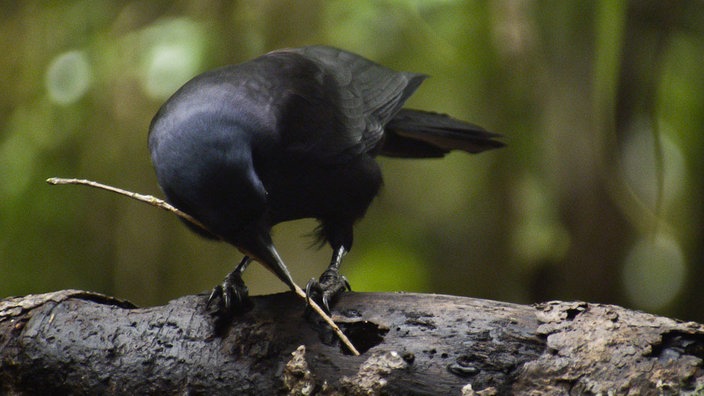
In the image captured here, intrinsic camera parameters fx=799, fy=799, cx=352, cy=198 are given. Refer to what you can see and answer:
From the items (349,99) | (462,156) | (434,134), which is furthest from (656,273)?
(349,99)

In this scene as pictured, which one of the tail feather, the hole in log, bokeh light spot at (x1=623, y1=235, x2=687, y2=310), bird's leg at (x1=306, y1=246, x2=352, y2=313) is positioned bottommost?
bokeh light spot at (x1=623, y1=235, x2=687, y2=310)

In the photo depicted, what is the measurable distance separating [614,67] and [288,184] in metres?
1.70

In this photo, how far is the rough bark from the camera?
1.95 m

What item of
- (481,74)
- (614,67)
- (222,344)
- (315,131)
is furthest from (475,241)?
(222,344)

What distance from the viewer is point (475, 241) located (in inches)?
203

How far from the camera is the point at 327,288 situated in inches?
110

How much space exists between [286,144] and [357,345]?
33.5 inches

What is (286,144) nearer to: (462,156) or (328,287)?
(328,287)

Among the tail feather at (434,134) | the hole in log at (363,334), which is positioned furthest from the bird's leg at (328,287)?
the tail feather at (434,134)

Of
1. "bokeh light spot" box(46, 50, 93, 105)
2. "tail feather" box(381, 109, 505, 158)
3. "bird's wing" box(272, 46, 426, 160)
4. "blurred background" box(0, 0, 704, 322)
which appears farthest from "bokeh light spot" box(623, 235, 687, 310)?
"bokeh light spot" box(46, 50, 93, 105)

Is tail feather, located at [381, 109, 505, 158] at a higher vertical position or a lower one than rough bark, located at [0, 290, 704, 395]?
higher

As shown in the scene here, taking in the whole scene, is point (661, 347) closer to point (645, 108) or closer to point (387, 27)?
point (645, 108)

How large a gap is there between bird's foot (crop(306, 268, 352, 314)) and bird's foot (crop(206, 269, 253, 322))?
0.21m

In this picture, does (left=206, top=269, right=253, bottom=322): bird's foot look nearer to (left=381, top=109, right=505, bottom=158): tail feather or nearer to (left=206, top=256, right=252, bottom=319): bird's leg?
(left=206, top=256, right=252, bottom=319): bird's leg
